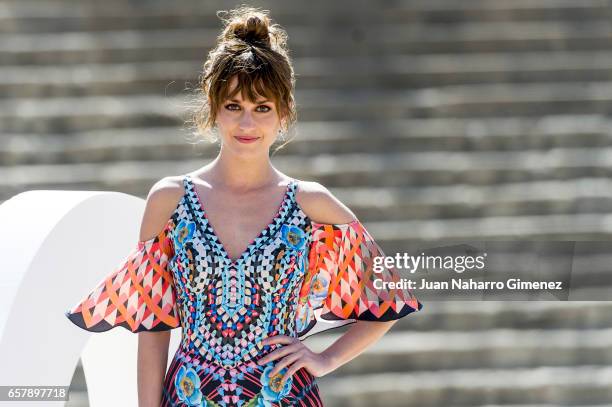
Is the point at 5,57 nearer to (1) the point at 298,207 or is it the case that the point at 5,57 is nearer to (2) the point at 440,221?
(2) the point at 440,221

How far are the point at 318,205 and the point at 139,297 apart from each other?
401mm

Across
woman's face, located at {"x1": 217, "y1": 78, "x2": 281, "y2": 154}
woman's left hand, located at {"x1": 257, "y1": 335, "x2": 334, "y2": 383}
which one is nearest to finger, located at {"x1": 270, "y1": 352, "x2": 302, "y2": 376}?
woman's left hand, located at {"x1": 257, "y1": 335, "x2": 334, "y2": 383}

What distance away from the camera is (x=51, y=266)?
2.11 metres

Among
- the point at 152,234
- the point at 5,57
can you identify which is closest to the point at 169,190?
the point at 152,234

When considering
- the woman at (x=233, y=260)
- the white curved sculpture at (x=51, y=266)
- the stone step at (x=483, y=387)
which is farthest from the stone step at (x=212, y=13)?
the woman at (x=233, y=260)

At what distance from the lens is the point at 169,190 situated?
2.03 metres

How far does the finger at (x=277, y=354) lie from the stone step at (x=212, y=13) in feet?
11.7

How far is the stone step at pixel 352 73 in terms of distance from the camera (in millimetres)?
5230

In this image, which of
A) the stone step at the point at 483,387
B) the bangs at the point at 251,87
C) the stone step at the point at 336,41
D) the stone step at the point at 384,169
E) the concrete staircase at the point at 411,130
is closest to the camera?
the bangs at the point at 251,87

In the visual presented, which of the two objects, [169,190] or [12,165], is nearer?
[169,190]

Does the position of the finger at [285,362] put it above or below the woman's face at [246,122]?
below

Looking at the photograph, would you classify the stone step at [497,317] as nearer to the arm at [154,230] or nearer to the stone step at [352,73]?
the stone step at [352,73]

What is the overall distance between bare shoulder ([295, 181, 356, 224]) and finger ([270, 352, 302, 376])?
0.27m

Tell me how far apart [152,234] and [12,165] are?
3.21 m
